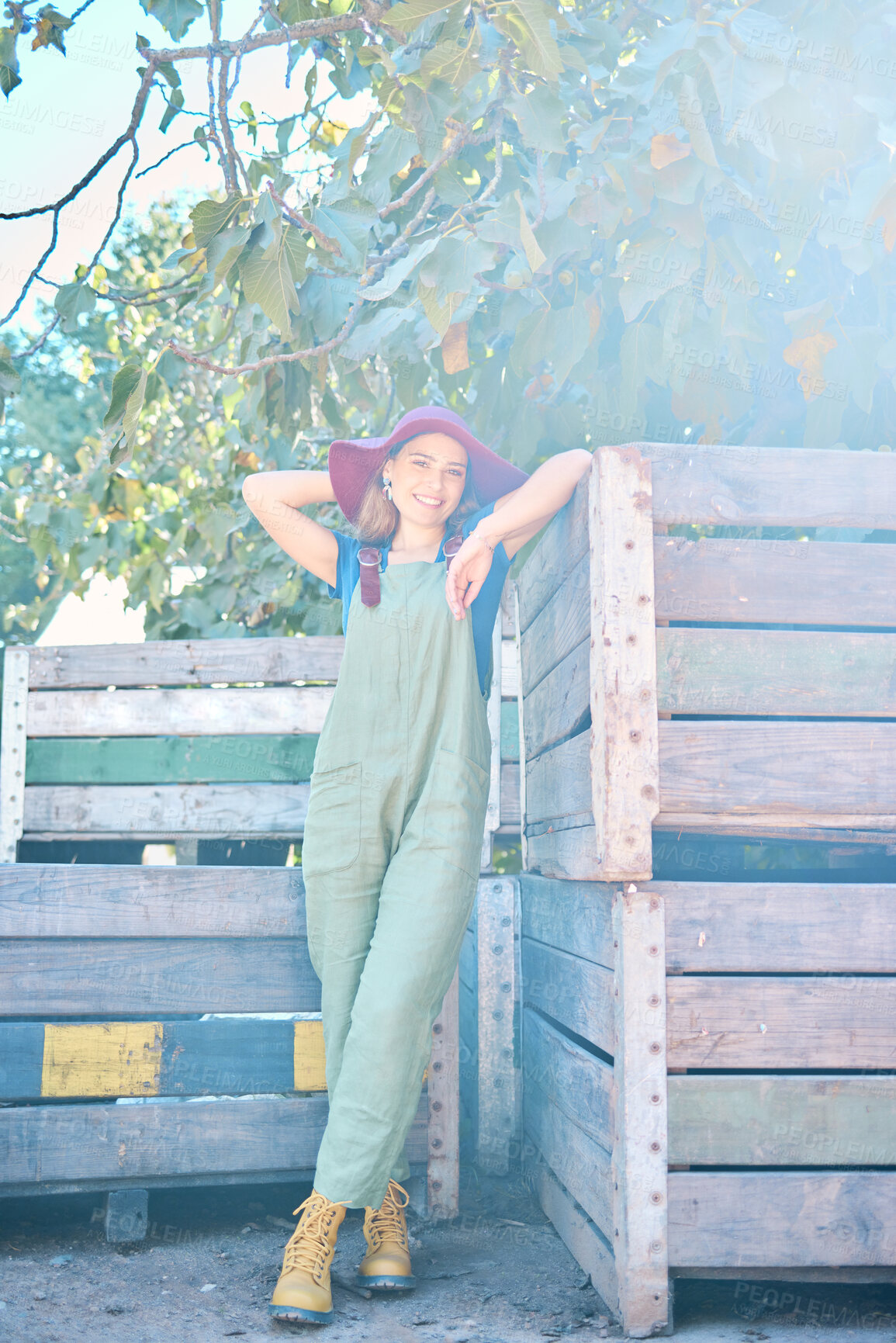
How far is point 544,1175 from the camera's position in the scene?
2.90 metres

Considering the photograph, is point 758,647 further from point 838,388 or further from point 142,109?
point 142,109

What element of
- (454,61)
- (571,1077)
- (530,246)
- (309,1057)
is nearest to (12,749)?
(309,1057)

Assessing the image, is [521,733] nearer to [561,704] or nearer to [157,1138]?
[561,704]

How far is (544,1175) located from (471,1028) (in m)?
0.72

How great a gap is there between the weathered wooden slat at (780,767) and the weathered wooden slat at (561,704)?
25 centimetres

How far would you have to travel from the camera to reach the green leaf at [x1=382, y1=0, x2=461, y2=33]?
2.21 m

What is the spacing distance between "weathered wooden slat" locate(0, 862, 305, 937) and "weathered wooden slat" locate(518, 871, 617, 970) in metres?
0.68

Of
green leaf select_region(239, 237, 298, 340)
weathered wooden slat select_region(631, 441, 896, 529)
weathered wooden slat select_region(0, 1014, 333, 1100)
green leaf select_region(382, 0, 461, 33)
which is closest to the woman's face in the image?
green leaf select_region(239, 237, 298, 340)

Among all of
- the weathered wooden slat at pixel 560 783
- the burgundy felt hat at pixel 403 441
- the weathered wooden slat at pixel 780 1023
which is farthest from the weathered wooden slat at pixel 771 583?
the weathered wooden slat at pixel 780 1023

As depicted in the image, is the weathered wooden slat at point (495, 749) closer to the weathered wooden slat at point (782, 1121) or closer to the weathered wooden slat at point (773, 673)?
the weathered wooden slat at point (773, 673)

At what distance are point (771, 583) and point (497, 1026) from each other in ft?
5.70

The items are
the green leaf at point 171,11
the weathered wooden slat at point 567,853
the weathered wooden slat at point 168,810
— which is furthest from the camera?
the weathered wooden slat at point 168,810

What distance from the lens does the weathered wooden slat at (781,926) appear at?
7.04ft

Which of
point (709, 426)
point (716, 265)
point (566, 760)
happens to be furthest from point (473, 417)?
point (566, 760)
